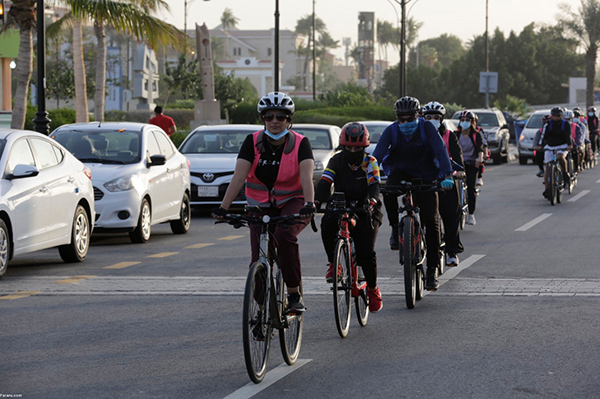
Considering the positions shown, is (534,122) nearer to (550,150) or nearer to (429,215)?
(550,150)

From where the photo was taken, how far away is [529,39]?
3750 inches

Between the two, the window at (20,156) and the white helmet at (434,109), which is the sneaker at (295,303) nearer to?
the window at (20,156)

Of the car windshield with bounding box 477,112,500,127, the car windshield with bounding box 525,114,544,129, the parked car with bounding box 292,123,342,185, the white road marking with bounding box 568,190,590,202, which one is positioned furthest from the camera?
the car windshield with bounding box 477,112,500,127

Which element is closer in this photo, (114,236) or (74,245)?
(74,245)

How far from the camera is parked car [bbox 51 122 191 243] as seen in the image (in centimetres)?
1459

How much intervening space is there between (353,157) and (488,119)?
102ft

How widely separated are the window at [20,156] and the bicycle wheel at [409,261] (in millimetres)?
4466

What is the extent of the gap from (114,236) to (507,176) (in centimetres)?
1694

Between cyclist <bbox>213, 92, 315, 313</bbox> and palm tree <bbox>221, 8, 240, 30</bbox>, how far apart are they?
174 meters

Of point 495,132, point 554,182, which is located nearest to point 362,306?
point 554,182

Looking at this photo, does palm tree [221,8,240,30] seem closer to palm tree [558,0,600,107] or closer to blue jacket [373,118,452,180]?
palm tree [558,0,600,107]

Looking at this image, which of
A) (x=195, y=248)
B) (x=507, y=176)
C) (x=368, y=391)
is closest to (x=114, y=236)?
(x=195, y=248)

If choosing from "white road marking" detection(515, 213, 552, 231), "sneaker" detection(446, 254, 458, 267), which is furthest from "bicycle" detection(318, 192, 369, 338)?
"white road marking" detection(515, 213, 552, 231)

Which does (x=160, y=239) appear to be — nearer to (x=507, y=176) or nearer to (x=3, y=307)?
(x=3, y=307)
